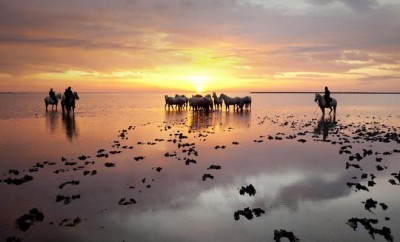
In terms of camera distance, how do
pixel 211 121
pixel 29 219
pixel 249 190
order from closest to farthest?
pixel 29 219, pixel 249 190, pixel 211 121

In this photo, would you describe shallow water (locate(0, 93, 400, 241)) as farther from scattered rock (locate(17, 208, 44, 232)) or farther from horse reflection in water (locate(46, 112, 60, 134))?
horse reflection in water (locate(46, 112, 60, 134))

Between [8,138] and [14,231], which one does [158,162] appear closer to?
[14,231]

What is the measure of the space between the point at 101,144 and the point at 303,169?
10.9 meters

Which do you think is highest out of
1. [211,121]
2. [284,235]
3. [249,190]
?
[211,121]

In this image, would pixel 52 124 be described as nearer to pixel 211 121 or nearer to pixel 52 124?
pixel 52 124

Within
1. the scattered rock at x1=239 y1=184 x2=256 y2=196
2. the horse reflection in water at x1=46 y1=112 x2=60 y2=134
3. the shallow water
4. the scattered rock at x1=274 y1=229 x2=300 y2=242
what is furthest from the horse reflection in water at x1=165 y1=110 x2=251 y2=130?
the scattered rock at x1=274 y1=229 x2=300 y2=242

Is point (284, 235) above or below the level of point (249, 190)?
below

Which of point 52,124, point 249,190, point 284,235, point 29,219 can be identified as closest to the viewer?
point 284,235

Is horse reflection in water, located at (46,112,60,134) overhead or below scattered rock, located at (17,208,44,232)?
overhead

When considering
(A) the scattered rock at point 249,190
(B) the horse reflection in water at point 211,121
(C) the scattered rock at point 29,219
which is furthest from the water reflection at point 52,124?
(A) the scattered rock at point 249,190

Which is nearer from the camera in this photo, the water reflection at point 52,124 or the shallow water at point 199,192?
the shallow water at point 199,192

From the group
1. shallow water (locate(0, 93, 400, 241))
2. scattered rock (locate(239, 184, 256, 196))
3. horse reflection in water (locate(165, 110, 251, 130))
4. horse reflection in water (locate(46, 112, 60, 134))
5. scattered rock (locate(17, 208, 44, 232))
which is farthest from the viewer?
horse reflection in water (locate(165, 110, 251, 130))

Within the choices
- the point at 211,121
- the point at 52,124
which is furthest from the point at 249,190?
the point at 52,124

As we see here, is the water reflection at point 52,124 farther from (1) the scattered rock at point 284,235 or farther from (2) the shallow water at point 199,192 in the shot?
(1) the scattered rock at point 284,235
